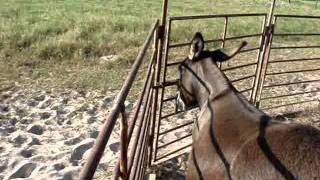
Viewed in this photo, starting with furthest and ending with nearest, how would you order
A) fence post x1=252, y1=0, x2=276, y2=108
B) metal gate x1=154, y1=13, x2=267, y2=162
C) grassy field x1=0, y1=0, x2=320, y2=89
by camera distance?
grassy field x1=0, y1=0, x2=320, y2=89
fence post x1=252, y1=0, x2=276, y2=108
metal gate x1=154, y1=13, x2=267, y2=162

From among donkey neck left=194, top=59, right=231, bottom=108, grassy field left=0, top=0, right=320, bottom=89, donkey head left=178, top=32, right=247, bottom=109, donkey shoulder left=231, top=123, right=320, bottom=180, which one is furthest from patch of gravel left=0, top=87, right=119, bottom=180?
donkey shoulder left=231, top=123, right=320, bottom=180

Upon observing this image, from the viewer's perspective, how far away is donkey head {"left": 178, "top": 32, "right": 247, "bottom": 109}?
4.29m

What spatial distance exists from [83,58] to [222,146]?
6569 millimetres

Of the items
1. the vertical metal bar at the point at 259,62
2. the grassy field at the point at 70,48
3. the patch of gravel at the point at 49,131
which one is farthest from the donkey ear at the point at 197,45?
the grassy field at the point at 70,48

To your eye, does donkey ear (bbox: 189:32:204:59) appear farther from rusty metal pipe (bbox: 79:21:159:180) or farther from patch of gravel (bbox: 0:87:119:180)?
rusty metal pipe (bbox: 79:21:159:180)

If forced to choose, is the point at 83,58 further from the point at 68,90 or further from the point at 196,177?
the point at 196,177

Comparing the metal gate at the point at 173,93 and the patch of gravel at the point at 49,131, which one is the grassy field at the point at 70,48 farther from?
the metal gate at the point at 173,93

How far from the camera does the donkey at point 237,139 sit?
9.55 ft

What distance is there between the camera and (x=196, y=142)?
3756 mm

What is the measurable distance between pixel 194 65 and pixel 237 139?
1.27 m

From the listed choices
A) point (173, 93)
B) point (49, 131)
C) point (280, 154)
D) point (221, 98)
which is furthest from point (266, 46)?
point (280, 154)

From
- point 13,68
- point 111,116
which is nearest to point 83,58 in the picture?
point 13,68

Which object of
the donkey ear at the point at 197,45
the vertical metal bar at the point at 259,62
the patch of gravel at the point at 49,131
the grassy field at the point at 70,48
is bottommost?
the patch of gravel at the point at 49,131

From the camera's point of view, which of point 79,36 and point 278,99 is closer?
point 278,99
